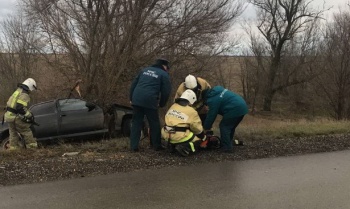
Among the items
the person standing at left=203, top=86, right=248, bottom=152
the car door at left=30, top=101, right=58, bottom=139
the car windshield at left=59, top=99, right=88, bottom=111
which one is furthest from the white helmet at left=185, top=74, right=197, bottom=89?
the car door at left=30, top=101, right=58, bottom=139

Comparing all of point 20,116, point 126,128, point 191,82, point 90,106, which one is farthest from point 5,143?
point 191,82

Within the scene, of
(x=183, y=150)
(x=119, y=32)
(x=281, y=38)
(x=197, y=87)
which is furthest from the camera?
(x=281, y=38)

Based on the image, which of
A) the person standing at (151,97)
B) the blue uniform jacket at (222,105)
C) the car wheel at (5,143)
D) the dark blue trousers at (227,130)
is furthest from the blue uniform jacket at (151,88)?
the car wheel at (5,143)

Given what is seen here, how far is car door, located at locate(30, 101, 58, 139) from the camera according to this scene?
10531mm

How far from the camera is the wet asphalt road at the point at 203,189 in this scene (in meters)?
4.81

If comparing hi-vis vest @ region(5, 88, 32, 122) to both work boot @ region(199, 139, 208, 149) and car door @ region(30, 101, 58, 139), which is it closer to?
car door @ region(30, 101, 58, 139)

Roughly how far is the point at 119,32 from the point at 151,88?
6945mm

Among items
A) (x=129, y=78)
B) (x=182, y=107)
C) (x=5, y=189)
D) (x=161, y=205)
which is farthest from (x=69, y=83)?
(x=161, y=205)

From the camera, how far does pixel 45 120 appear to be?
10617mm

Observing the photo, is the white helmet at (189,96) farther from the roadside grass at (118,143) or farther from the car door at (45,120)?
the car door at (45,120)

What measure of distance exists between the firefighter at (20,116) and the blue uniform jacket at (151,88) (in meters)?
3.02

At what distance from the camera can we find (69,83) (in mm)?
15312

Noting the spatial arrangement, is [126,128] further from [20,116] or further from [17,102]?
[17,102]

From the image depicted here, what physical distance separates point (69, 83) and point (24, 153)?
7966 mm
